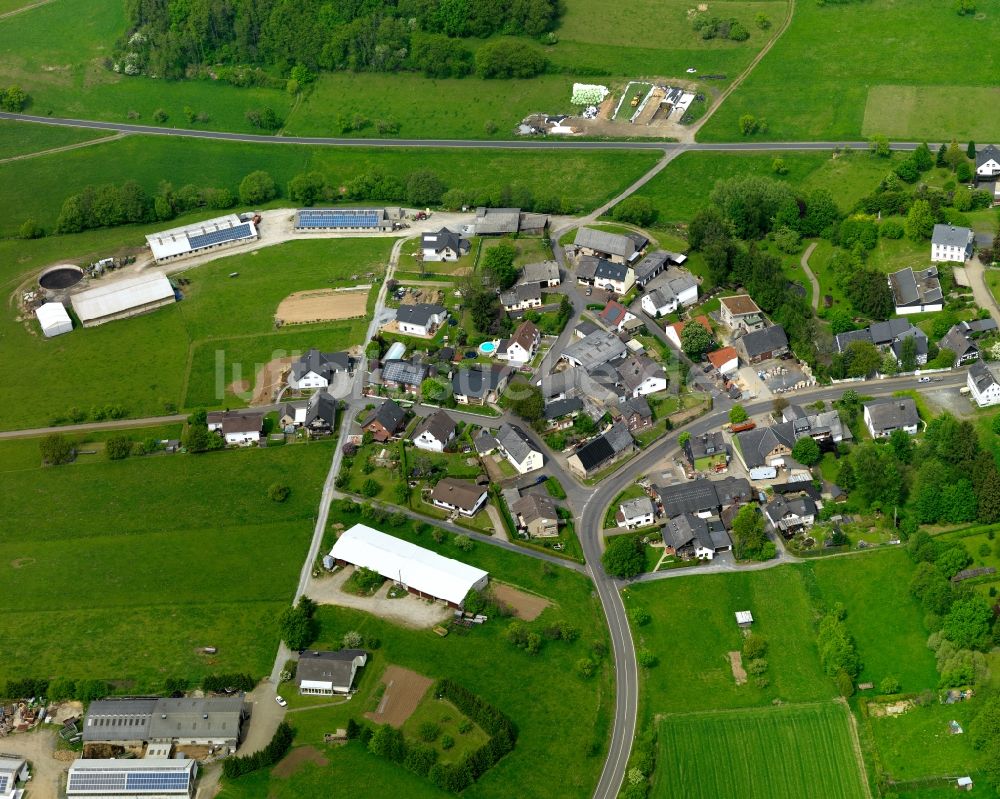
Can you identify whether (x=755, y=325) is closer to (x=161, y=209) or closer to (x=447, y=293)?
(x=447, y=293)

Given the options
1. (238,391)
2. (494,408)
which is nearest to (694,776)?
(494,408)

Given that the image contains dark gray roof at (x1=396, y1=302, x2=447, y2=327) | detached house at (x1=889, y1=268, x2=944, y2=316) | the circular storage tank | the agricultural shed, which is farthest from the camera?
the circular storage tank

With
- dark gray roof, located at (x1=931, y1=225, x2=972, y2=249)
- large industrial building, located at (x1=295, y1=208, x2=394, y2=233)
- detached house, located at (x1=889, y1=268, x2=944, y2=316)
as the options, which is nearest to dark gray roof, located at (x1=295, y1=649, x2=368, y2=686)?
detached house, located at (x1=889, y1=268, x2=944, y2=316)

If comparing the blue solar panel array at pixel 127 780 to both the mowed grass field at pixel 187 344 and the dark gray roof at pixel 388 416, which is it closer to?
the dark gray roof at pixel 388 416

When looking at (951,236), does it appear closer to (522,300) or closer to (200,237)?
(522,300)

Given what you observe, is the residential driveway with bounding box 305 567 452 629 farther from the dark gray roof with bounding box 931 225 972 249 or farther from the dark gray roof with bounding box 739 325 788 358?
the dark gray roof with bounding box 931 225 972 249
